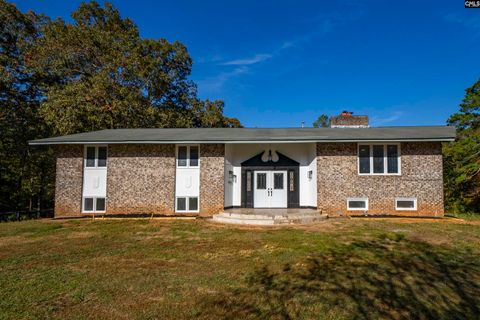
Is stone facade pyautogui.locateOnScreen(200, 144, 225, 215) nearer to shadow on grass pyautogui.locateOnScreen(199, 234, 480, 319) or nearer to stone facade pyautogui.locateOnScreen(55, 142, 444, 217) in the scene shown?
stone facade pyautogui.locateOnScreen(55, 142, 444, 217)

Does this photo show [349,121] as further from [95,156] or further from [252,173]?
[95,156]

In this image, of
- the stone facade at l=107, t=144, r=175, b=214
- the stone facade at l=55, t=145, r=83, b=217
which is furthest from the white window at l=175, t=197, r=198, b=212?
the stone facade at l=55, t=145, r=83, b=217

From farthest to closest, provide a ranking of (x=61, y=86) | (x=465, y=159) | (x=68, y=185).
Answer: (x=61, y=86) < (x=465, y=159) < (x=68, y=185)

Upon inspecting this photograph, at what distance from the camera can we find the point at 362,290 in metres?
4.37

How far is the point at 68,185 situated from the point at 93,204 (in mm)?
1479

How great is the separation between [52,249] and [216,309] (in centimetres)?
570

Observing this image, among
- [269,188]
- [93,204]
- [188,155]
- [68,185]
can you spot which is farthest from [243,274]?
[68,185]

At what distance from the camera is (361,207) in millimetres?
12047

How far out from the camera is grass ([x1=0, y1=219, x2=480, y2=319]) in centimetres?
378

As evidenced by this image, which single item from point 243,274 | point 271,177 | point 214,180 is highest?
point 271,177

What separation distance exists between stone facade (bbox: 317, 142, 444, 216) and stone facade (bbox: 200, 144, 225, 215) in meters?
4.48

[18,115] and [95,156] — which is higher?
[18,115]

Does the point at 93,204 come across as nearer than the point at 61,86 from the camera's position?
Yes

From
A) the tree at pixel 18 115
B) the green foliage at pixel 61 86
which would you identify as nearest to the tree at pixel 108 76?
the green foliage at pixel 61 86
